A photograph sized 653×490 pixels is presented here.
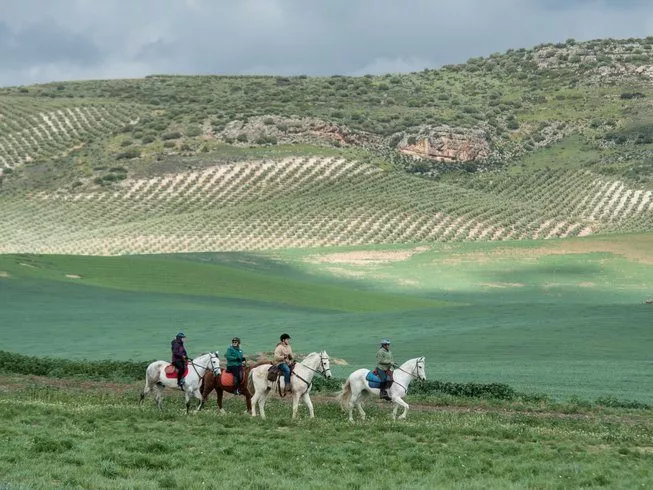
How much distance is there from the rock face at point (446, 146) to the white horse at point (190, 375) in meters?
115

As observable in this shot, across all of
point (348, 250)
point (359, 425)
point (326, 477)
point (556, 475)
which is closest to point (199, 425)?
point (359, 425)

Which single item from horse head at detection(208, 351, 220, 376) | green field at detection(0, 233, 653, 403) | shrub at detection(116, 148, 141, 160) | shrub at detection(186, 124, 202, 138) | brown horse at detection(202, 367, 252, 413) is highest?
shrub at detection(186, 124, 202, 138)

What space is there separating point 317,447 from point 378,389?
562cm

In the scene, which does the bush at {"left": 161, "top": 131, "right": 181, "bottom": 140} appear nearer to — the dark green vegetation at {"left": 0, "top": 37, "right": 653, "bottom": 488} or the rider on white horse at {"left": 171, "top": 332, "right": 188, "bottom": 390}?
the dark green vegetation at {"left": 0, "top": 37, "right": 653, "bottom": 488}

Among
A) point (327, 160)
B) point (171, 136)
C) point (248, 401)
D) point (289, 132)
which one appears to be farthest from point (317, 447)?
point (289, 132)

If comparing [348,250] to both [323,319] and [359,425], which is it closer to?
[323,319]

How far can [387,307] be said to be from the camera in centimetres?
6538

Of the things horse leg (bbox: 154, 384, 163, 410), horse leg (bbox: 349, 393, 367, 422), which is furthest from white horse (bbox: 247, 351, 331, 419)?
horse leg (bbox: 154, 384, 163, 410)

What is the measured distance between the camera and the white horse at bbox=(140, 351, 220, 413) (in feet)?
97.8

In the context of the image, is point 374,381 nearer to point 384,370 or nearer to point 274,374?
point 384,370

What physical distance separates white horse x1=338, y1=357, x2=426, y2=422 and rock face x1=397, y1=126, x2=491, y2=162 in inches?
4511

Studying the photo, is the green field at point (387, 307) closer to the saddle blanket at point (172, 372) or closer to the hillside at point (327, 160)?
the saddle blanket at point (172, 372)

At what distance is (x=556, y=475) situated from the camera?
2120cm

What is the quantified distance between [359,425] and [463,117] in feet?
445
